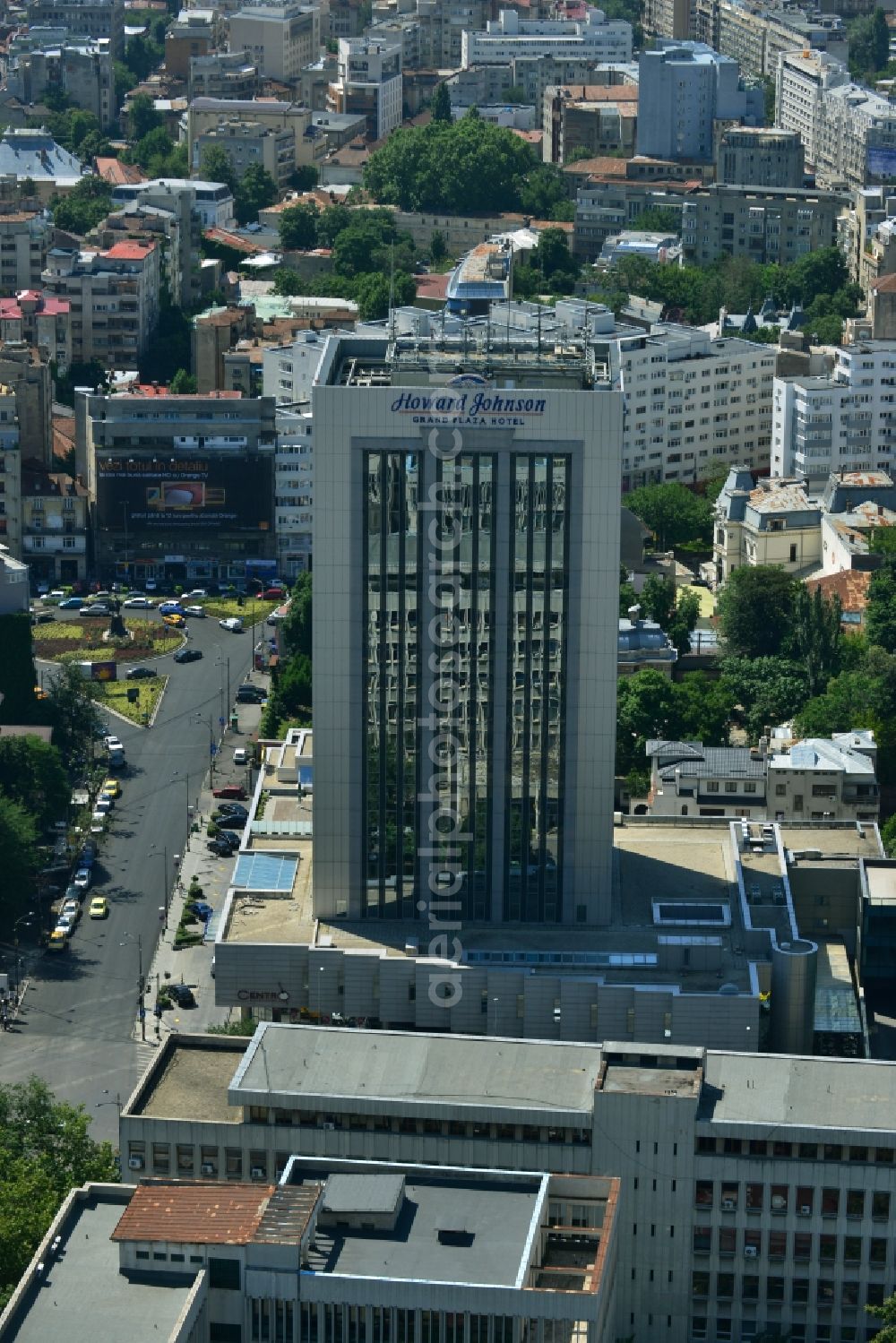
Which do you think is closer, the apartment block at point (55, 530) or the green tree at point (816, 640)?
the green tree at point (816, 640)

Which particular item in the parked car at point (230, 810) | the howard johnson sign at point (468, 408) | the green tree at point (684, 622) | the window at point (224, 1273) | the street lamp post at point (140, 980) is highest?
the howard johnson sign at point (468, 408)

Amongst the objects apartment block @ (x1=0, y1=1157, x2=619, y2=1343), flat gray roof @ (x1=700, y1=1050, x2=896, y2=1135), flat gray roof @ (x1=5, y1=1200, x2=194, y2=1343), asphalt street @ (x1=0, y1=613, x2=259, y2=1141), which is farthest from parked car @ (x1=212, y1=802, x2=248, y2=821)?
flat gray roof @ (x1=5, y1=1200, x2=194, y2=1343)

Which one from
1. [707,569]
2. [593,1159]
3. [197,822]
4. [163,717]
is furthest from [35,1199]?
[707,569]

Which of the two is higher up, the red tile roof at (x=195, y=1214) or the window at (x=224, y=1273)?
the red tile roof at (x=195, y=1214)

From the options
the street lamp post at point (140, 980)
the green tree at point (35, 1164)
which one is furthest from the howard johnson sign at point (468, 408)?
the street lamp post at point (140, 980)

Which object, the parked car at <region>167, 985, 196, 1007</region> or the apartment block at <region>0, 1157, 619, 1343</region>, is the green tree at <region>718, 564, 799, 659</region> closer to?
the parked car at <region>167, 985, 196, 1007</region>

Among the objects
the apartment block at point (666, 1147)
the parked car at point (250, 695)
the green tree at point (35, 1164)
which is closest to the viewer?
the apartment block at point (666, 1147)

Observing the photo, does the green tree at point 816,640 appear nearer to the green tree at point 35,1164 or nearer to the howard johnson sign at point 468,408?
the howard johnson sign at point 468,408
